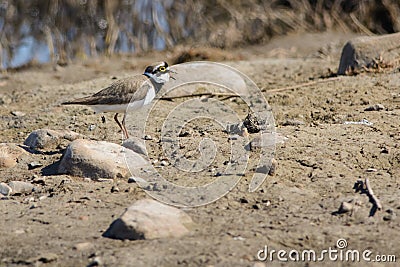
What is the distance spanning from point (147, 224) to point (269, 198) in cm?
107

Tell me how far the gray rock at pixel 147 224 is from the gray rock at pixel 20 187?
3.94 feet

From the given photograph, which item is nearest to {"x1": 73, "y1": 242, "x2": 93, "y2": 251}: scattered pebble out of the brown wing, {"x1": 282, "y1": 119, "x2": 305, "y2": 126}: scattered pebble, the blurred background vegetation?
the brown wing

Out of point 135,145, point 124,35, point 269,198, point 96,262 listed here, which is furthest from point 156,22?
point 96,262

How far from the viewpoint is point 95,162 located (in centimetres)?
534

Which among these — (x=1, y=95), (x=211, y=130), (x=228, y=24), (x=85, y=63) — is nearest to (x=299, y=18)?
(x=228, y=24)

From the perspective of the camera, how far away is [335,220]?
447 centimetres

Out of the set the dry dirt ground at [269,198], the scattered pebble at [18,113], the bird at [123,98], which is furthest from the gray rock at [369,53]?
the scattered pebble at [18,113]

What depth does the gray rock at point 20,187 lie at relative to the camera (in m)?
5.25

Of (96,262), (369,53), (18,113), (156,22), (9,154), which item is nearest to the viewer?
(96,262)

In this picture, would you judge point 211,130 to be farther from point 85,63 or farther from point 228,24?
point 228,24

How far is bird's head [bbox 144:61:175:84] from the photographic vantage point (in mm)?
6547

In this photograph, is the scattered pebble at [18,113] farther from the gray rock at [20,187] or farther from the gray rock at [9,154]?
the gray rock at [20,187]

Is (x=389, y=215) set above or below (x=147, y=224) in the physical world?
below

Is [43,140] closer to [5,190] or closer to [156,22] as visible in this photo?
[5,190]
